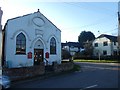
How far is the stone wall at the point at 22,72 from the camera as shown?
64.8ft

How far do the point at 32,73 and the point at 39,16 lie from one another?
398 inches

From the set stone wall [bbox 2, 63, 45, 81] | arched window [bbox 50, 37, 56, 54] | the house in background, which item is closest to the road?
stone wall [bbox 2, 63, 45, 81]

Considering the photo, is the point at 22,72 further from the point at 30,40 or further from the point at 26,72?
the point at 30,40

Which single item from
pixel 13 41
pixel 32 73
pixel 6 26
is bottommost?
pixel 32 73

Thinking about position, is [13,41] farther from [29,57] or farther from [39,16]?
[39,16]

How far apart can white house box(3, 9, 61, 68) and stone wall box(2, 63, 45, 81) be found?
479cm

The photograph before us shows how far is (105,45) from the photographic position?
7138cm

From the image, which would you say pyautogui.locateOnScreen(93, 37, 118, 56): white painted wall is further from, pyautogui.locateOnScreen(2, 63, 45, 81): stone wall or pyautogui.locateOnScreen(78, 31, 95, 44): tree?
pyautogui.locateOnScreen(2, 63, 45, 81): stone wall

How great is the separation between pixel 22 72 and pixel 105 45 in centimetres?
5333

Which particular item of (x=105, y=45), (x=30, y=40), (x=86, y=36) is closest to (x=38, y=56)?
(x=30, y=40)

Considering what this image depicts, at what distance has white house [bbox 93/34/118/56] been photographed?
70.1 metres

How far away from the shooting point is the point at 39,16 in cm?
3012

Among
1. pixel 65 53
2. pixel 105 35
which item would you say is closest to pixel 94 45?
pixel 105 35

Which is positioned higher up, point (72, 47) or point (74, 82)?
point (72, 47)
